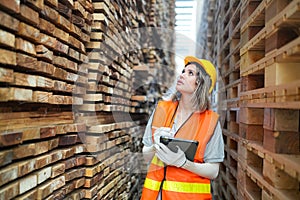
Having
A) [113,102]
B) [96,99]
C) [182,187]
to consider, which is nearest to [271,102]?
[182,187]

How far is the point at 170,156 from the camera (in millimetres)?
2508

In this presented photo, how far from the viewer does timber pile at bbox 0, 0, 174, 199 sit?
1.65 m

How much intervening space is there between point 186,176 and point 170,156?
0.80 feet

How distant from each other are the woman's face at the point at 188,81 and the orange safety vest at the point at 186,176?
0.27 m

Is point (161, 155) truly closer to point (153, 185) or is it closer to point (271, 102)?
point (153, 185)

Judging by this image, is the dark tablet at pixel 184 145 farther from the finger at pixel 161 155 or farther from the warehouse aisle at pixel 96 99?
the warehouse aisle at pixel 96 99

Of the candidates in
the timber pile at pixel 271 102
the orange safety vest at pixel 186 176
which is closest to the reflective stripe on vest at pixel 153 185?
the orange safety vest at pixel 186 176

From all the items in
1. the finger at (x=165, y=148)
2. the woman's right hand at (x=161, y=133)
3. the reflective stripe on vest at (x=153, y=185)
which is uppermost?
the woman's right hand at (x=161, y=133)

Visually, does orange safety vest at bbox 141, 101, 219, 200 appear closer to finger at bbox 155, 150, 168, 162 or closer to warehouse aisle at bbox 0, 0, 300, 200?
finger at bbox 155, 150, 168, 162

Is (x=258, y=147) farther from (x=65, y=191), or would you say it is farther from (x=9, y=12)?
(x=9, y=12)

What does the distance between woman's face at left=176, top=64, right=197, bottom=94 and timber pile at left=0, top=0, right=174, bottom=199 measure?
0.80 m

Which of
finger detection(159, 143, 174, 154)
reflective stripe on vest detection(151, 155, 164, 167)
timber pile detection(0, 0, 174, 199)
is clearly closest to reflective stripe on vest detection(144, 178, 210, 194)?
reflective stripe on vest detection(151, 155, 164, 167)

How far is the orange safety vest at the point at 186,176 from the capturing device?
2.55 meters

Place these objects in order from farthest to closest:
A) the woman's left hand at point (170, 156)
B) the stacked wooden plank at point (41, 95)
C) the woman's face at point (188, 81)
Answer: the woman's face at point (188, 81) < the woman's left hand at point (170, 156) < the stacked wooden plank at point (41, 95)
